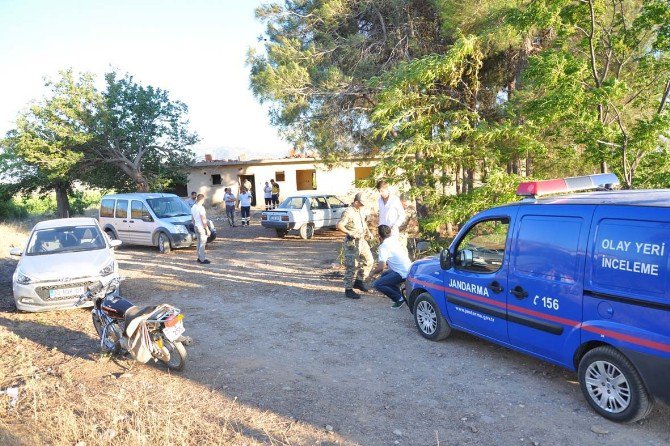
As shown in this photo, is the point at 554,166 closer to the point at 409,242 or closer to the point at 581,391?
the point at 409,242

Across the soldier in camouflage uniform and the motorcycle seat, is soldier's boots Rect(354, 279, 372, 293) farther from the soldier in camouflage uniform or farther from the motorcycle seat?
the motorcycle seat

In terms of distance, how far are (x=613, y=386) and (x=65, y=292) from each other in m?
7.40

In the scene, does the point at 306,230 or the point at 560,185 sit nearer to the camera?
the point at 560,185

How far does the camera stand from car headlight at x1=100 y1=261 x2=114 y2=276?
772 cm

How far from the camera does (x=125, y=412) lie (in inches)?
169

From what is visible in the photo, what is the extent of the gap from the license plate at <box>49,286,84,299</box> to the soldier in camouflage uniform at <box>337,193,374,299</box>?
4256mm

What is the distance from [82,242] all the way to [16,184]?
18191mm

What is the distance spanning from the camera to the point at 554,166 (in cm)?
1065

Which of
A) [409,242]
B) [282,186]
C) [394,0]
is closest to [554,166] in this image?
[409,242]

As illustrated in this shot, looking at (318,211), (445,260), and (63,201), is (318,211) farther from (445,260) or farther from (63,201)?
(63,201)

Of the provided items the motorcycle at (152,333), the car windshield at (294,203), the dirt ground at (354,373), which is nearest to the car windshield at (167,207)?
the car windshield at (294,203)

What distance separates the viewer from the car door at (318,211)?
16.8m

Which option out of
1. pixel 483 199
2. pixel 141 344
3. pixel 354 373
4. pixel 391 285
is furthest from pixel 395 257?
pixel 141 344

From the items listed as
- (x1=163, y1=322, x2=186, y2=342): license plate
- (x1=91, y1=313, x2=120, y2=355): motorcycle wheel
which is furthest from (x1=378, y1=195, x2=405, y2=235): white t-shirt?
(x1=91, y1=313, x2=120, y2=355): motorcycle wheel
